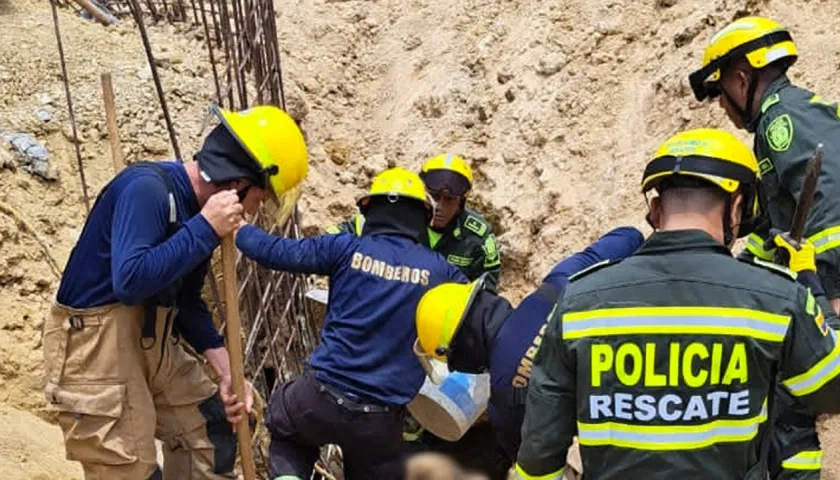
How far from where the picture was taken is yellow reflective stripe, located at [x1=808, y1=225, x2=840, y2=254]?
294 centimetres

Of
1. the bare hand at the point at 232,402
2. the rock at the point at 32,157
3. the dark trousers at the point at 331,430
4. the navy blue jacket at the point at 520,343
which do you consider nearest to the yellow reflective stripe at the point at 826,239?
the navy blue jacket at the point at 520,343

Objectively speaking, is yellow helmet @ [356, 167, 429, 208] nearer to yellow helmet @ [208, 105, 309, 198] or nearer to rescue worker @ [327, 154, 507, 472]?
yellow helmet @ [208, 105, 309, 198]

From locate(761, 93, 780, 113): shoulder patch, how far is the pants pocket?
2.17m

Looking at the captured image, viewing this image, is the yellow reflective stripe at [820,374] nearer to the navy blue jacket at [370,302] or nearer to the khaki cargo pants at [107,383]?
the navy blue jacket at [370,302]

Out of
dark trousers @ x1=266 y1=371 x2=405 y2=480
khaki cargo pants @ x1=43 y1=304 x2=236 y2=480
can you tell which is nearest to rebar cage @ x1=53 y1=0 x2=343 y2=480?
dark trousers @ x1=266 y1=371 x2=405 y2=480

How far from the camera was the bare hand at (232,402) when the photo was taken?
10.5ft

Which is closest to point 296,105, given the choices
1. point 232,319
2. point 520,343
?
point 232,319

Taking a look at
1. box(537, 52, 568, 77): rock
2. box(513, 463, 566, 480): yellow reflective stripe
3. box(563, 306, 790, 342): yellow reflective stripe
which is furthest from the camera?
box(537, 52, 568, 77): rock

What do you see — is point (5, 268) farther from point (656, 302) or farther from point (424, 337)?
point (656, 302)

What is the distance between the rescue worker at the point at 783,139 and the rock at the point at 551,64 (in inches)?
127

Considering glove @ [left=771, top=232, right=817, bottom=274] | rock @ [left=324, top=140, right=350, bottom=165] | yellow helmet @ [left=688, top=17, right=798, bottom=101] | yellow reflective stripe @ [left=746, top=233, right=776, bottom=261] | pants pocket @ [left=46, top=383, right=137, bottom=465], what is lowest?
pants pocket @ [left=46, top=383, right=137, bottom=465]

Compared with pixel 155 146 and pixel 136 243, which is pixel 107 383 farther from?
pixel 155 146

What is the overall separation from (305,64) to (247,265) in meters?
2.86

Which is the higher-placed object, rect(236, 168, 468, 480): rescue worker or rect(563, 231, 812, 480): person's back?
rect(563, 231, 812, 480): person's back
